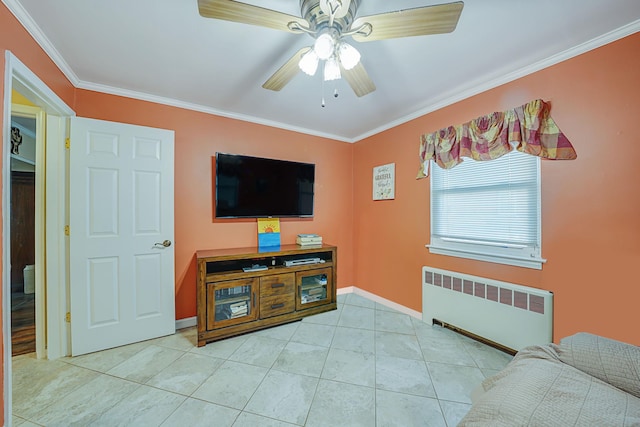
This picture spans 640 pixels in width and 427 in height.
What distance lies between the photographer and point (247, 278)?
2.36 metres

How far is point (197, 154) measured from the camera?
260cm

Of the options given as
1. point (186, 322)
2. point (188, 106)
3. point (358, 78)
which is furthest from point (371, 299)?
point (188, 106)

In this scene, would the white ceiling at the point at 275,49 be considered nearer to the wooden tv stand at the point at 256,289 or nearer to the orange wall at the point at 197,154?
the orange wall at the point at 197,154

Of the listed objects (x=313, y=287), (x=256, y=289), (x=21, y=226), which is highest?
(x=21, y=226)

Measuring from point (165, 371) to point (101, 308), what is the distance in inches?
33.3

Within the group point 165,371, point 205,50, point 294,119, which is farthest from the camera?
point 294,119

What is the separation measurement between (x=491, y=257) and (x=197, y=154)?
303 centimetres

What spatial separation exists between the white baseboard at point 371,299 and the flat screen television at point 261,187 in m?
1.15

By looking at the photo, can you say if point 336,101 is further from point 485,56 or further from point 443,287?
point 443,287

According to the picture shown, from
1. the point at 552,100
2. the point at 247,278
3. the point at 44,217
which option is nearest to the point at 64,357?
the point at 44,217

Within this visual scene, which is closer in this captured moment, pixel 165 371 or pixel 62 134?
pixel 165 371

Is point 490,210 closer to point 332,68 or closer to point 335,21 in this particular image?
point 332,68

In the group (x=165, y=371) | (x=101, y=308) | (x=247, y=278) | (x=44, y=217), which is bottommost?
(x=165, y=371)

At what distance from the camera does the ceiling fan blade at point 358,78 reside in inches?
57.8
